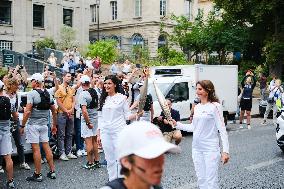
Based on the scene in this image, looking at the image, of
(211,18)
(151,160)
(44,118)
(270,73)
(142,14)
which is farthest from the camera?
(142,14)

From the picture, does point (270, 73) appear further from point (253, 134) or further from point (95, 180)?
point (95, 180)

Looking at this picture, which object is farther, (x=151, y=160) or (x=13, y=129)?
(x=13, y=129)

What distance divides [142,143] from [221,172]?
25.5 feet

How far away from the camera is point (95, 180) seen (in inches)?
362

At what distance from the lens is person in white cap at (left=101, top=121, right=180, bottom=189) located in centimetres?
258

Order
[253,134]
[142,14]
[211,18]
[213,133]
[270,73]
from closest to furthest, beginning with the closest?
[213,133], [253,134], [270,73], [211,18], [142,14]

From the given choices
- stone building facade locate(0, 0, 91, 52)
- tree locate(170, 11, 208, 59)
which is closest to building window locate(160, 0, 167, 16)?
stone building facade locate(0, 0, 91, 52)

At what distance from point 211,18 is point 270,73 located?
26.8 feet

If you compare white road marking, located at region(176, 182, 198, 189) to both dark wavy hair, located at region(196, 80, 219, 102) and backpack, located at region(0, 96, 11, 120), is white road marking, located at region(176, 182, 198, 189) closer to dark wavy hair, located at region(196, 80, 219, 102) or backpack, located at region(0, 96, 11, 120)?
dark wavy hair, located at region(196, 80, 219, 102)

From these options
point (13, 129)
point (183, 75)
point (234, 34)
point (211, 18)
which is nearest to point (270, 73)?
point (234, 34)

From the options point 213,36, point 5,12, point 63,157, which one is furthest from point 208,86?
point 5,12

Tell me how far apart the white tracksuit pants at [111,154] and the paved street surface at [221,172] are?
1.21 meters

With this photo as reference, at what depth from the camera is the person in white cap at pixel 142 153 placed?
2.58 metres

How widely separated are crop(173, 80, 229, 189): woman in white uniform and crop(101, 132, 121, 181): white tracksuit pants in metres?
1.65
